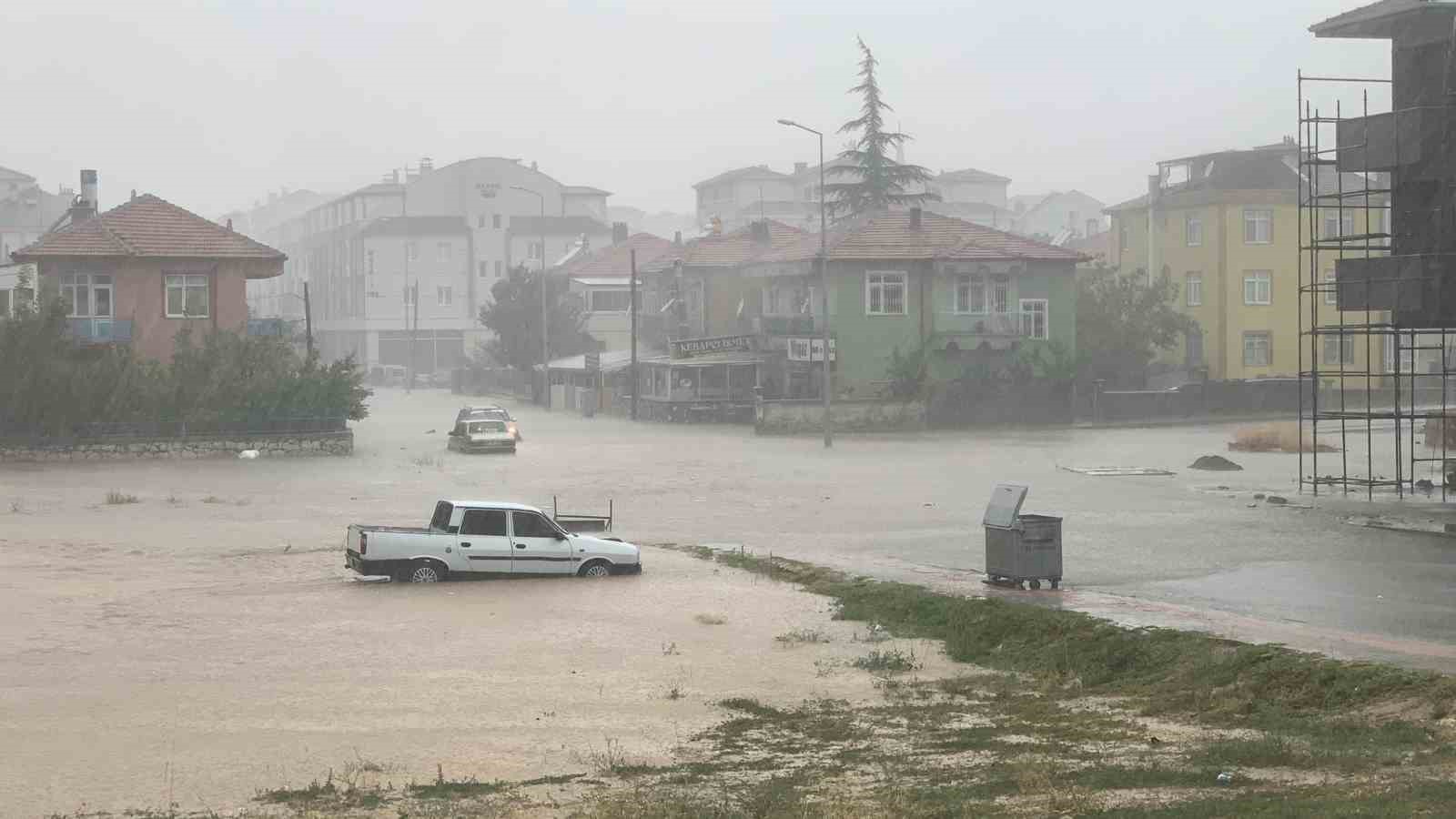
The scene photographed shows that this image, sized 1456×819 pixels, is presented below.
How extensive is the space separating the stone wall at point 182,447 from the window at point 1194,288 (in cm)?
4686

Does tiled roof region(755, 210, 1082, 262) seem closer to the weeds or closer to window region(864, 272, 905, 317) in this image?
window region(864, 272, 905, 317)

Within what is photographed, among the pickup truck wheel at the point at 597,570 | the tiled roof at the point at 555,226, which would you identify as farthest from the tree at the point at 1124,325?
the tiled roof at the point at 555,226

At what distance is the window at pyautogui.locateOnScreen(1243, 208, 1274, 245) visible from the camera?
85188mm

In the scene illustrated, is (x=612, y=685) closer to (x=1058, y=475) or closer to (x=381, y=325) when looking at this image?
(x=1058, y=475)

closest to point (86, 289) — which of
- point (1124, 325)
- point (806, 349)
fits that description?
point (806, 349)

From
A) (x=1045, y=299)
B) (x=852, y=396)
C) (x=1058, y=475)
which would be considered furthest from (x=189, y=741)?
(x=1045, y=299)

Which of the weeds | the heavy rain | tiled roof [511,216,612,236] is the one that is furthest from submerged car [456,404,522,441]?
tiled roof [511,216,612,236]

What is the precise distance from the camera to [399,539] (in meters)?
25.8

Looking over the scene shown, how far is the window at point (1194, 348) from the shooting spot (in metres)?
86.6

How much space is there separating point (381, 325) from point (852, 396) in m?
75.5

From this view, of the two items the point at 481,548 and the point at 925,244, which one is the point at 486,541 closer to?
the point at 481,548

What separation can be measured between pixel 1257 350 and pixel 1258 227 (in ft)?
19.8

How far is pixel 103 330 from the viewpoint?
60469mm

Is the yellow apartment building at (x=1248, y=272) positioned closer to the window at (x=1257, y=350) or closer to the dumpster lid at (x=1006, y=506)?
the window at (x=1257, y=350)
